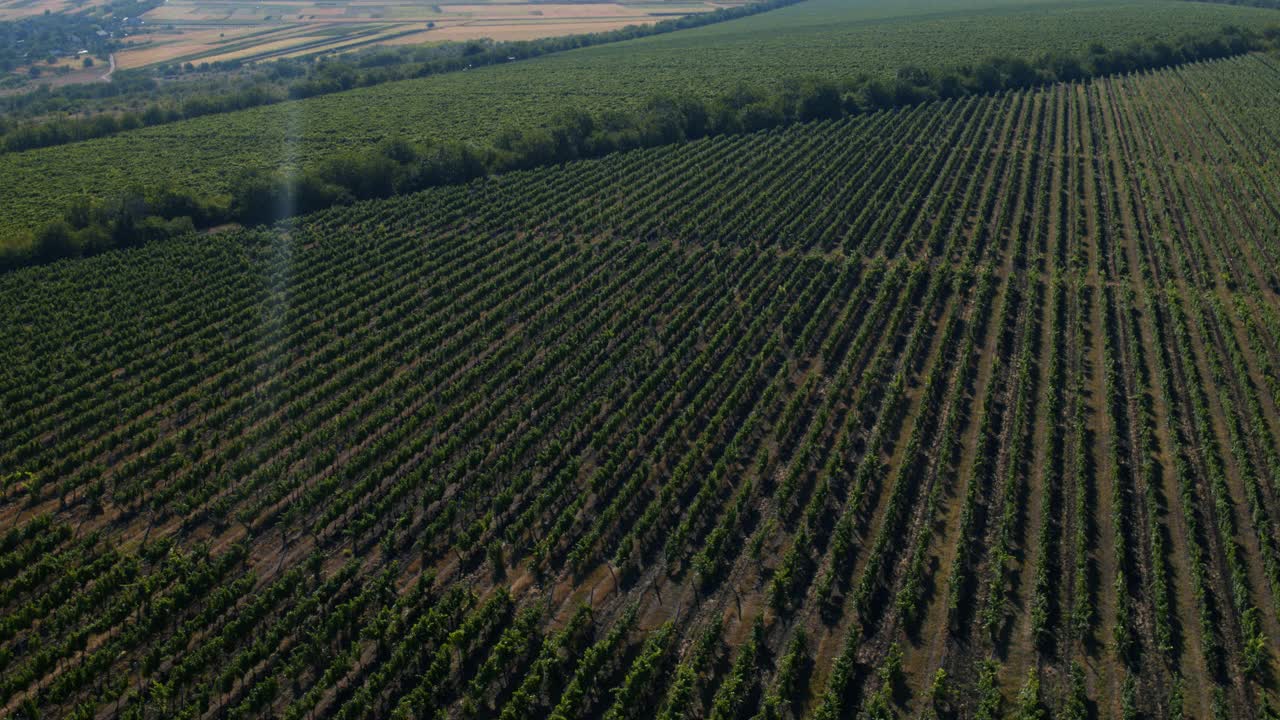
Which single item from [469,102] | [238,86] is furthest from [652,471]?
[238,86]

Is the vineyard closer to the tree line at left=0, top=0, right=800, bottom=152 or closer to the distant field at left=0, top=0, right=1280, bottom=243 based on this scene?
the distant field at left=0, top=0, right=1280, bottom=243

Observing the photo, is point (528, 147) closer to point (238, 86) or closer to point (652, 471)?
point (652, 471)

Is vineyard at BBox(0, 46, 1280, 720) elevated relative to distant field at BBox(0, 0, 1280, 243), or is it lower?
lower

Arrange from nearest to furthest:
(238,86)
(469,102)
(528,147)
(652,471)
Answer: (652,471) → (528,147) → (469,102) → (238,86)

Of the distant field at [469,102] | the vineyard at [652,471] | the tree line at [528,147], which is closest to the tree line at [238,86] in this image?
the distant field at [469,102]

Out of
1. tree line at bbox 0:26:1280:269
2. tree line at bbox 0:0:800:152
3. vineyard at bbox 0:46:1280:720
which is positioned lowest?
vineyard at bbox 0:46:1280:720

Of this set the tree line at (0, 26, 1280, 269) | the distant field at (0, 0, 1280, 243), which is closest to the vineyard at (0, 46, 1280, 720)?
the tree line at (0, 26, 1280, 269)
